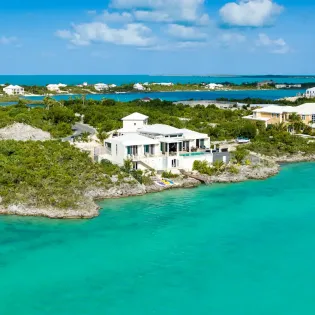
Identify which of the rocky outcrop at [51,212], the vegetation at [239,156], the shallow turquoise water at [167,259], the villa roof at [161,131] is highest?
the villa roof at [161,131]

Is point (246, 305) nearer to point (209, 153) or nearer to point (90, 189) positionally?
point (90, 189)

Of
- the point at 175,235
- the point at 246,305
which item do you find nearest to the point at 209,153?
the point at 175,235

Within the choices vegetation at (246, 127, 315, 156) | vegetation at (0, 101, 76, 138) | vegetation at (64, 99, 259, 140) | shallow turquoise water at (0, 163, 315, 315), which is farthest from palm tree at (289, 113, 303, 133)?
vegetation at (0, 101, 76, 138)

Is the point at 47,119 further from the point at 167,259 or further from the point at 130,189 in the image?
the point at 167,259

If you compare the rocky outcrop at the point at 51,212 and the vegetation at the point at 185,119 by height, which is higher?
the vegetation at the point at 185,119

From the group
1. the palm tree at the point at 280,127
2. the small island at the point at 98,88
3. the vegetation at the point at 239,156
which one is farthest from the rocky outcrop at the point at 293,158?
the small island at the point at 98,88

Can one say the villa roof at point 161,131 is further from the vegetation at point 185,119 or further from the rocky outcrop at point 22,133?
the rocky outcrop at point 22,133

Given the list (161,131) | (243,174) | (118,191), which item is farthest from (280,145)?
(118,191)

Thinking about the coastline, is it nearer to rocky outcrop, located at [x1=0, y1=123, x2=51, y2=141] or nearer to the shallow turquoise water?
the shallow turquoise water
